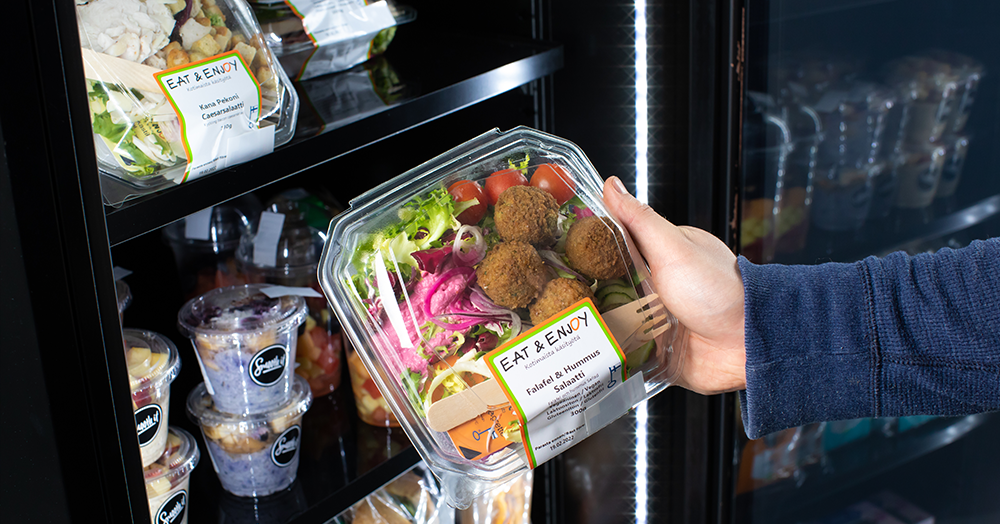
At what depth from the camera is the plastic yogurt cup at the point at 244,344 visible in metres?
1.05

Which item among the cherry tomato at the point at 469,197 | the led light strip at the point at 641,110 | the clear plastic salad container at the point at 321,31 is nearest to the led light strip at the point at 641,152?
the led light strip at the point at 641,110

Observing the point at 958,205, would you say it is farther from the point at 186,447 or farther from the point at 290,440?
the point at 186,447

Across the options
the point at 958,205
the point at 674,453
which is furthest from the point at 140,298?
the point at 958,205

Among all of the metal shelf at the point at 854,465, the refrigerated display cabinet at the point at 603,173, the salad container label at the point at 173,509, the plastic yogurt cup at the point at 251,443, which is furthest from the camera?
the metal shelf at the point at 854,465

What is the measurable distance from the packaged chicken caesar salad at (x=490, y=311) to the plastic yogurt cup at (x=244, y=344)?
30cm

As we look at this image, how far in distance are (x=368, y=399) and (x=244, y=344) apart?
0.26 metres

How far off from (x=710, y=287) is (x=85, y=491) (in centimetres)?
75

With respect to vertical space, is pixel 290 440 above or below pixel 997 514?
above

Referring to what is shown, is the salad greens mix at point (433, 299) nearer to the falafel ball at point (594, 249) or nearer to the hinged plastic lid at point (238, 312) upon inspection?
the falafel ball at point (594, 249)

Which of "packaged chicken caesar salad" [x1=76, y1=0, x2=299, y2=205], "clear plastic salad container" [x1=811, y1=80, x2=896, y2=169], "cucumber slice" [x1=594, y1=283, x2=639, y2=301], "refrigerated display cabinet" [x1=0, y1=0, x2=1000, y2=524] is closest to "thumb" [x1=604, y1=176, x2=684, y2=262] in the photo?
"cucumber slice" [x1=594, y1=283, x2=639, y2=301]

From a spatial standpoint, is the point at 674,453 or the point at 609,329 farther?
the point at 674,453

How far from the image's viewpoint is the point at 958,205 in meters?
1.55

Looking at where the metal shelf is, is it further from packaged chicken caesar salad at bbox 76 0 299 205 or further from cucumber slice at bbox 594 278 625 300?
packaged chicken caesar salad at bbox 76 0 299 205

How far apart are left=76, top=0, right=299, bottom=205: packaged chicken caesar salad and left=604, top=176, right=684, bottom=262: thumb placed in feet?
1.40
